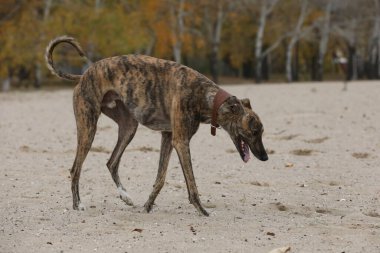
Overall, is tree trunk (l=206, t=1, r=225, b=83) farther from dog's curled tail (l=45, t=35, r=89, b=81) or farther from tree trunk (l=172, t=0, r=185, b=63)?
dog's curled tail (l=45, t=35, r=89, b=81)

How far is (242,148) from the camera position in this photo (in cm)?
742

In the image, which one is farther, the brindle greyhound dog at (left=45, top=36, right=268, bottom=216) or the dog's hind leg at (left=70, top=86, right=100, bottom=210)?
the dog's hind leg at (left=70, top=86, right=100, bottom=210)

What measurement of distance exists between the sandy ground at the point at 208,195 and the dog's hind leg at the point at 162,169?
16 cm

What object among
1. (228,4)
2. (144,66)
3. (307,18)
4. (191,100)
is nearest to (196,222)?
(191,100)

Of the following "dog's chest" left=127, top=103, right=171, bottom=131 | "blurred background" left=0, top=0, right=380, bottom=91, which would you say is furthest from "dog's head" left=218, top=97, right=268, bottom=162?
"blurred background" left=0, top=0, right=380, bottom=91

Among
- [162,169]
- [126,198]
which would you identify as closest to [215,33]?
[126,198]

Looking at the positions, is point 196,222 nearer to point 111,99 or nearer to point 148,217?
point 148,217

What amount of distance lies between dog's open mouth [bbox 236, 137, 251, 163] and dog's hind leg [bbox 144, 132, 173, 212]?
818 mm

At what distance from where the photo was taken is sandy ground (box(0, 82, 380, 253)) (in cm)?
653

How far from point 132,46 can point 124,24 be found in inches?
53.6

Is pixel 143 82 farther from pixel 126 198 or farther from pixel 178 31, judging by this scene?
pixel 178 31

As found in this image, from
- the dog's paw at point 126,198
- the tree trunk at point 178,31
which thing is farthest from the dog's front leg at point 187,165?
the tree trunk at point 178,31

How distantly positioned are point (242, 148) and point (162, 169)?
2.96 ft

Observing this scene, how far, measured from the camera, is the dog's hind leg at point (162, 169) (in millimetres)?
7734
